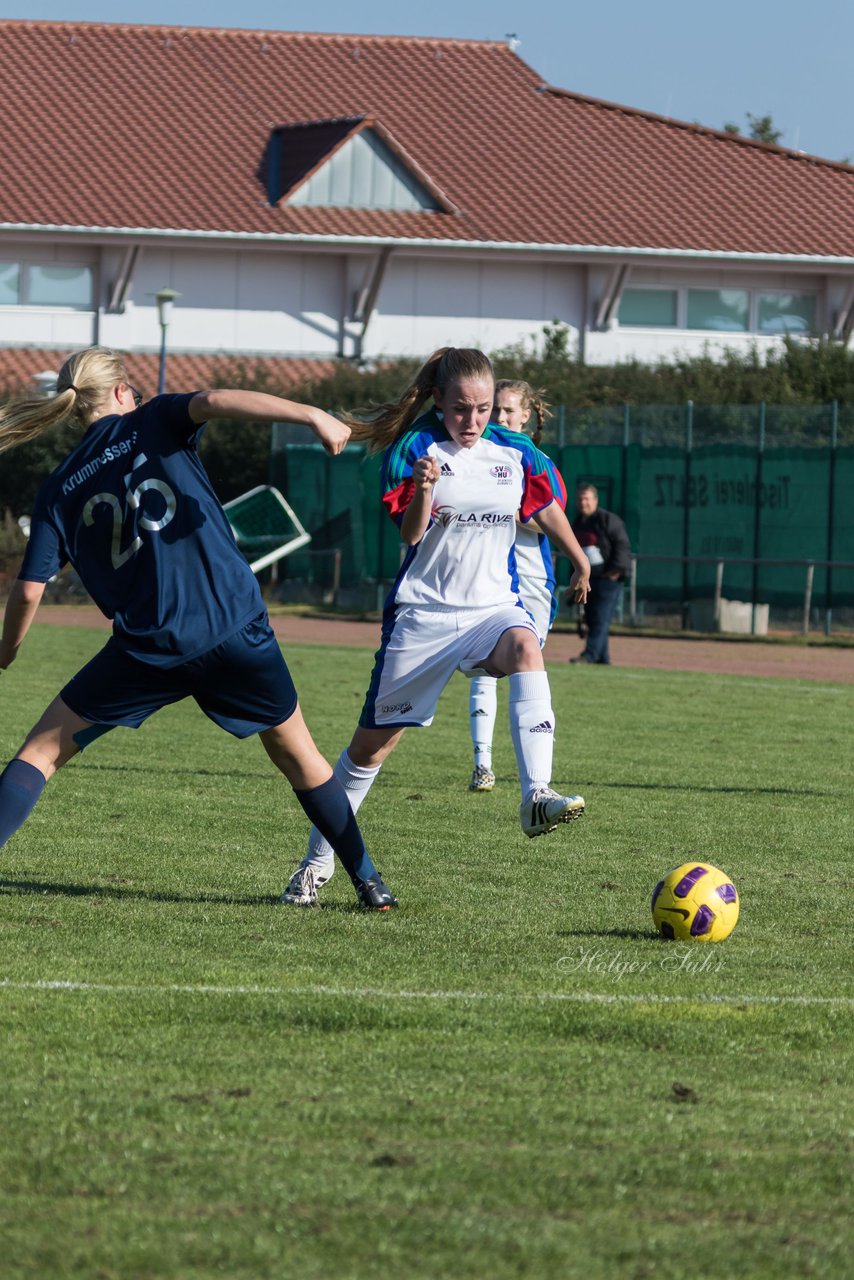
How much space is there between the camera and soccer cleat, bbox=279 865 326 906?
6.36 meters

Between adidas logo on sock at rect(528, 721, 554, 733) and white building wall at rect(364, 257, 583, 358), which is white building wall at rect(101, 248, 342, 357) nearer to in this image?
white building wall at rect(364, 257, 583, 358)

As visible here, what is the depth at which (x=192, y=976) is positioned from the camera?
16.8ft

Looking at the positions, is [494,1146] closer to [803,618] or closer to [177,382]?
[803,618]

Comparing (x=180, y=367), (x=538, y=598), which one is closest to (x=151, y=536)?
(x=538, y=598)

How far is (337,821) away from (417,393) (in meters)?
1.47

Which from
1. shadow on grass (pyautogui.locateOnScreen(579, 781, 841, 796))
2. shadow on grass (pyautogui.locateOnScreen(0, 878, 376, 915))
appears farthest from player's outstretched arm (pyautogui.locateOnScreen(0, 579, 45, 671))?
shadow on grass (pyautogui.locateOnScreen(579, 781, 841, 796))

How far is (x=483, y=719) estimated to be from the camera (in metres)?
10.0

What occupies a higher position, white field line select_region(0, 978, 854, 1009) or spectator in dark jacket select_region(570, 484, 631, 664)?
white field line select_region(0, 978, 854, 1009)

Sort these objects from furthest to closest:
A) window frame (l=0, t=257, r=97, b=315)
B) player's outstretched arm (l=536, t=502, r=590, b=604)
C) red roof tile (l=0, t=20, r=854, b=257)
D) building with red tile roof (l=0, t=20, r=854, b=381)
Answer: red roof tile (l=0, t=20, r=854, b=257)
building with red tile roof (l=0, t=20, r=854, b=381)
window frame (l=0, t=257, r=97, b=315)
player's outstretched arm (l=536, t=502, r=590, b=604)

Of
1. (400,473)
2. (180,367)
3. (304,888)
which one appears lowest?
(304,888)

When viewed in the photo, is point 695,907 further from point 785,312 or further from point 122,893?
point 785,312

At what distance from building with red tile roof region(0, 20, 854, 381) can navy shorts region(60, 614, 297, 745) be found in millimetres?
31395

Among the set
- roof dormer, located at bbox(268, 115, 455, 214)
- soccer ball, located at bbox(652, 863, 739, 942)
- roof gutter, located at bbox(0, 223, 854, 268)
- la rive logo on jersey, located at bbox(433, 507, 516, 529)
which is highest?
roof dormer, located at bbox(268, 115, 455, 214)

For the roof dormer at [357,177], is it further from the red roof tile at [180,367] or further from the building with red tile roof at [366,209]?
the red roof tile at [180,367]
